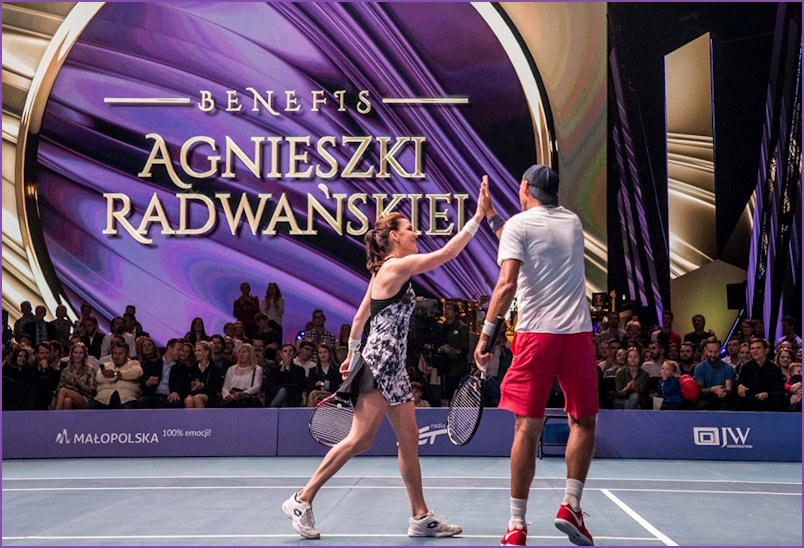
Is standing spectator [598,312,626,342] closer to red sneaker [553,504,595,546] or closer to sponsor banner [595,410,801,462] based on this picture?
sponsor banner [595,410,801,462]

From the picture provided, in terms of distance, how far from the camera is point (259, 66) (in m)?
14.4

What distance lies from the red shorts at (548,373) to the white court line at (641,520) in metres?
0.90

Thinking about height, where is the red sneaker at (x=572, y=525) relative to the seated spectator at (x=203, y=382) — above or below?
below

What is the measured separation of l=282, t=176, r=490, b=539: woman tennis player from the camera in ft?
16.6

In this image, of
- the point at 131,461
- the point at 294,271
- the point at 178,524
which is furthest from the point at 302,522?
the point at 294,271

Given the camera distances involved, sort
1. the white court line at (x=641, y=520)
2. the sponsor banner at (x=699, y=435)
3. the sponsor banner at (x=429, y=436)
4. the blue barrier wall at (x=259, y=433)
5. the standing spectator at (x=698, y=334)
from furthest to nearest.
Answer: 1. the standing spectator at (x=698, y=334)
2. the sponsor banner at (x=429, y=436)
3. the blue barrier wall at (x=259, y=433)
4. the sponsor banner at (x=699, y=435)
5. the white court line at (x=641, y=520)

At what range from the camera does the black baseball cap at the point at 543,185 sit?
4.80 meters

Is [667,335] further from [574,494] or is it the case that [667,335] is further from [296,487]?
[574,494]

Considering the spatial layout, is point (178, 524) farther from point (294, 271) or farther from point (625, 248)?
point (625, 248)

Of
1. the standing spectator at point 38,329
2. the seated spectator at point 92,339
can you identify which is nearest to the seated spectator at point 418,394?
the seated spectator at point 92,339

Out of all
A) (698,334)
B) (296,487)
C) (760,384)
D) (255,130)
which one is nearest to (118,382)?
(296,487)

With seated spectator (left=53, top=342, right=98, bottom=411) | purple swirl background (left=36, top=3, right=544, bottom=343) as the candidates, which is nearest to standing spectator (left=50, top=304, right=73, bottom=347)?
purple swirl background (left=36, top=3, right=544, bottom=343)

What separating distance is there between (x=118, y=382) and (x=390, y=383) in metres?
6.48

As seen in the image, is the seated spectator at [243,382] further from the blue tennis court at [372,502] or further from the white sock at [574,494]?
the white sock at [574,494]
